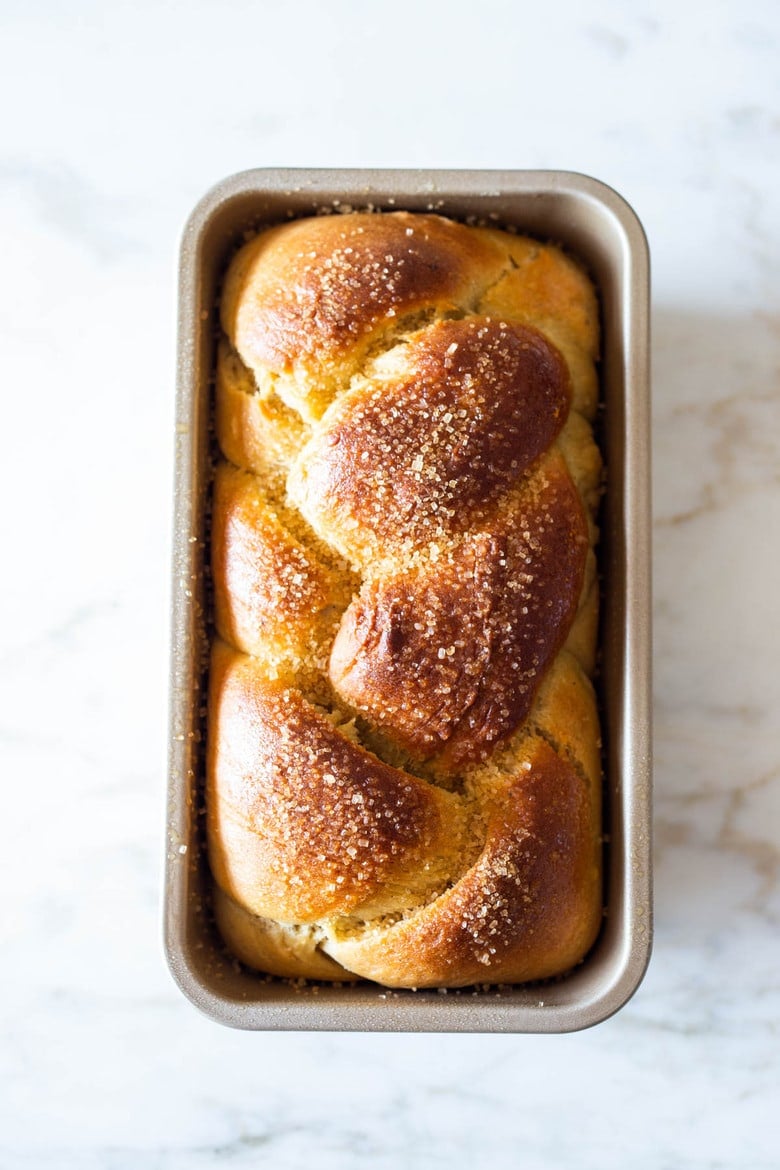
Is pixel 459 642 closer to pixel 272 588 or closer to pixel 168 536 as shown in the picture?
pixel 272 588

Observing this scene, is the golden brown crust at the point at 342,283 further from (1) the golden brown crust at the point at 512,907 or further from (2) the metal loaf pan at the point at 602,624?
(1) the golden brown crust at the point at 512,907

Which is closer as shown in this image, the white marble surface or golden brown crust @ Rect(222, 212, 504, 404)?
golden brown crust @ Rect(222, 212, 504, 404)

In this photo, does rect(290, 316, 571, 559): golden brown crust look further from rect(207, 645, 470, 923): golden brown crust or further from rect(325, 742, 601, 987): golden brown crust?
rect(325, 742, 601, 987): golden brown crust

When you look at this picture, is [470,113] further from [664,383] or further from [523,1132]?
[523,1132]

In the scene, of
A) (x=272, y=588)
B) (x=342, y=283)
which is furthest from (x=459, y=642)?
(x=342, y=283)

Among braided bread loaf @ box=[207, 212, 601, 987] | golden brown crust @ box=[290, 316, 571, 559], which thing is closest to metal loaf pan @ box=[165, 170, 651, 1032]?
braided bread loaf @ box=[207, 212, 601, 987]
